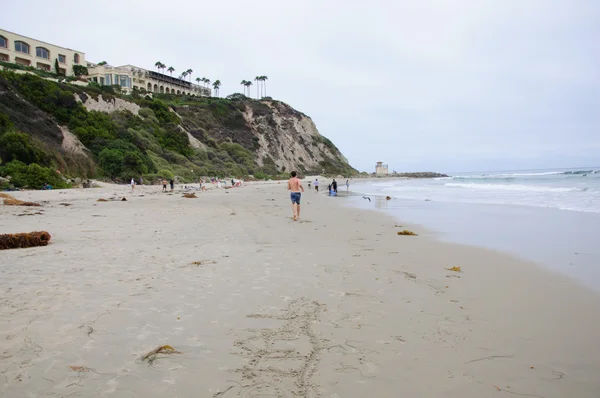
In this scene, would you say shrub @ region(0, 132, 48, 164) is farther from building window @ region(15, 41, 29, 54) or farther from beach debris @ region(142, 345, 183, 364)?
building window @ region(15, 41, 29, 54)

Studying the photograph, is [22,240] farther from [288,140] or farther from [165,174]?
[288,140]

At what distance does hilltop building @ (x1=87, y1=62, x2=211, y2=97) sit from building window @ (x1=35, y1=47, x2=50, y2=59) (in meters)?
6.18

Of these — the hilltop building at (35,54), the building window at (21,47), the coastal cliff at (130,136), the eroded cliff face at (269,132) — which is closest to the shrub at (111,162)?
the coastal cliff at (130,136)

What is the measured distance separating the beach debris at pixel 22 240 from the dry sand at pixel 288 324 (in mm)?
324

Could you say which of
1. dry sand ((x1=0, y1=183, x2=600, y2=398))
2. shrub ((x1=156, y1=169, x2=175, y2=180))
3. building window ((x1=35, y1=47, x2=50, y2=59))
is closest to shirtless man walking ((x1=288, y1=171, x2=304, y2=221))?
dry sand ((x1=0, y1=183, x2=600, y2=398))

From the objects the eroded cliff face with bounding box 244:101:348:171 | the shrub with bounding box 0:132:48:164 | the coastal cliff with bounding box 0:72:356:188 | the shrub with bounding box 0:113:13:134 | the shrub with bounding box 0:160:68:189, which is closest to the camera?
the shrub with bounding box 0:160:68:189

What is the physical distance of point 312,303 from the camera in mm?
4023

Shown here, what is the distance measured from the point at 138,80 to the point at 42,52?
20473 millimetres

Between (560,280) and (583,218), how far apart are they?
8.24 m

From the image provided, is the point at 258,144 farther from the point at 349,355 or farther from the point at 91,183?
the point at 349,355

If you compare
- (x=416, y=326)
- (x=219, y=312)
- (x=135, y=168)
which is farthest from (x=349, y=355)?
(x=135, y=168)

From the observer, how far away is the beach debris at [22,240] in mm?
6402

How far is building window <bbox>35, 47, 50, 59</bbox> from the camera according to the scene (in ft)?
176

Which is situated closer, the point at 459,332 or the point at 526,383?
the point at 526,383
